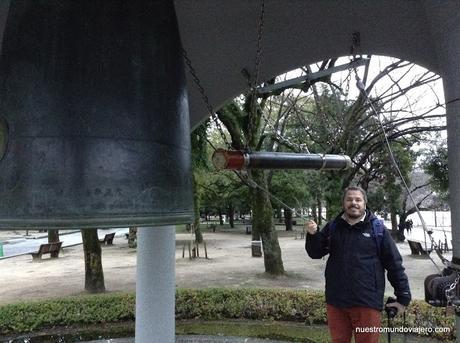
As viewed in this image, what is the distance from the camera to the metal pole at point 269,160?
2695 mm

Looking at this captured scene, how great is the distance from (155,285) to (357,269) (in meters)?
2.32

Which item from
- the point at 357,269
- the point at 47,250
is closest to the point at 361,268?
the point at 357,269

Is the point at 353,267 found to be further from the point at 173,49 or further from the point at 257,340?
the point at 257,340

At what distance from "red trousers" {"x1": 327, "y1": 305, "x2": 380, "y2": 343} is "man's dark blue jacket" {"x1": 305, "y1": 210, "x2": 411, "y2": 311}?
0.05 meters

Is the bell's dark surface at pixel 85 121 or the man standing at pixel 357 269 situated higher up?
the bell's dark surface at pixel 85 121

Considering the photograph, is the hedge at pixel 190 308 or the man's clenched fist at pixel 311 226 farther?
the hedge at pixel 190 308

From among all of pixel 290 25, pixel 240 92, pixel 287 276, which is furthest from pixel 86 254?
pixel 290 25

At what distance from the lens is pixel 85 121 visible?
1.70 meters

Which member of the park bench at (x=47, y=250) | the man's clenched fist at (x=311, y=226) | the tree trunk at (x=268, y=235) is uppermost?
the man's clenched fist at (x=311, y=226)

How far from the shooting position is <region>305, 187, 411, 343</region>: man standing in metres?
2.82

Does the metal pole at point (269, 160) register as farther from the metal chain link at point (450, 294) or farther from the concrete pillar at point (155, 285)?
the concrete pillar at point (155, 285)

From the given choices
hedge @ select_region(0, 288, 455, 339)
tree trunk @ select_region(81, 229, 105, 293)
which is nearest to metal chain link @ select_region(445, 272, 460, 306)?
hedge @ select_region(0, 288, 455, 339)

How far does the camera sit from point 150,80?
188 cm

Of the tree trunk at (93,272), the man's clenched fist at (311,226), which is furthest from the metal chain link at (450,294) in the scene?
the tree trunk at (93,272)
